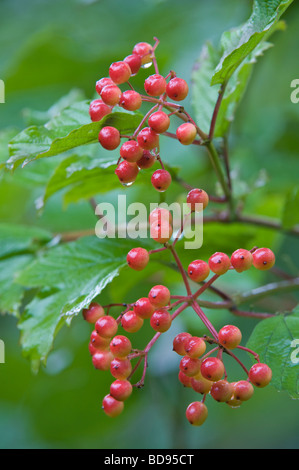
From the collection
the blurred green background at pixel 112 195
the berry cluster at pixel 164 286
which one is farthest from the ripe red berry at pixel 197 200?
A: the blurred green background at pixel 112 195

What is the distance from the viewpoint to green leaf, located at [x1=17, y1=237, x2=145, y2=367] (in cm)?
94

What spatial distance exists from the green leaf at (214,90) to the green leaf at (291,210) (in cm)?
24

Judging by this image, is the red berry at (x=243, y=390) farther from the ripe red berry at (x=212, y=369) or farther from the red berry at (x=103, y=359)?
the red berry at (x=103, y=359)

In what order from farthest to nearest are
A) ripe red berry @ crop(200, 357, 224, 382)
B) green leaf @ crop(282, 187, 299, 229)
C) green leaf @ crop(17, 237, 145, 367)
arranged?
green leaf @ crop(282, 187, 299, 229) → green leaf @ crop(17, 237, 145, 367) → ripe red berry @ crop(200, 357, 224, 382)

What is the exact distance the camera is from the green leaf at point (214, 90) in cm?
99

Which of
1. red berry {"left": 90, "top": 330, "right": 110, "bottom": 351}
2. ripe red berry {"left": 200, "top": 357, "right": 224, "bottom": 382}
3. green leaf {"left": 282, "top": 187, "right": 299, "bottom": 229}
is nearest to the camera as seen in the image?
ripe red berry {"left": 200, "top": 357, "right": 224, "bottom": 382}

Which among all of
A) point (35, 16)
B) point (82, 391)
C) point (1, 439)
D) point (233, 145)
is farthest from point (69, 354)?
point (35, 16)

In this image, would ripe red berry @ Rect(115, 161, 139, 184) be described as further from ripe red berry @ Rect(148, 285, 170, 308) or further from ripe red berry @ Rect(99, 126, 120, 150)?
ripe red berry @ Rect(148, 285, 170, 308)

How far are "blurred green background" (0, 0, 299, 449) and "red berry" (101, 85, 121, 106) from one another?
0.82m

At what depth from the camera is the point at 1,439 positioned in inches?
93.7

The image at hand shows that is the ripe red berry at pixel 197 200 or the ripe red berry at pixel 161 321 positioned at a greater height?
the ripe red berry at pixel 197 200

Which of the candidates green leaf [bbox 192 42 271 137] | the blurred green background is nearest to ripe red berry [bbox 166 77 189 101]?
green leaf [bbox 192 42 271 137]

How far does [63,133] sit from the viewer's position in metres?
0.88
